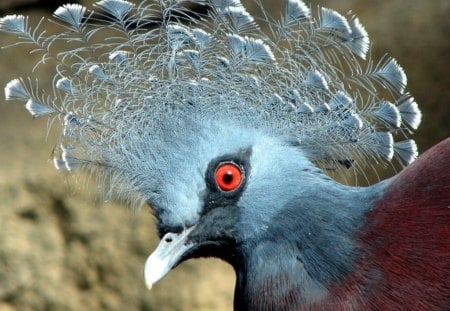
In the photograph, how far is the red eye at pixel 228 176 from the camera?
2.84m

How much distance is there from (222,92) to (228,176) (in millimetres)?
333

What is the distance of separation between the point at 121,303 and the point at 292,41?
2.72 m

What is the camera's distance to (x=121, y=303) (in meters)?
5.37

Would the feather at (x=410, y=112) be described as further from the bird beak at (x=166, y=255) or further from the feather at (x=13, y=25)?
the feather at (x=13, y=25)

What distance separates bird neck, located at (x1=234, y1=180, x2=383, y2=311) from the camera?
9.24 feet

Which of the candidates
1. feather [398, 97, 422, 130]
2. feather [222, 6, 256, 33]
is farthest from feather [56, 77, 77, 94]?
feather [398, 97, 422, 130]

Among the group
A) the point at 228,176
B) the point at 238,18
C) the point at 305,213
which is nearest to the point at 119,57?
the point at 238,18

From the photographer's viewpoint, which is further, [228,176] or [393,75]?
[393,75]

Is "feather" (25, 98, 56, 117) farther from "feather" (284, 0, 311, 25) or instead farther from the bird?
"feather" (284, 0, 311, 25)

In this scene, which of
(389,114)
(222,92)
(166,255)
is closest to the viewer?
(166,255)

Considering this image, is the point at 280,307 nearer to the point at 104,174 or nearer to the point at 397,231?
the point at 397,231

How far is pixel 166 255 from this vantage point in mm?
2828

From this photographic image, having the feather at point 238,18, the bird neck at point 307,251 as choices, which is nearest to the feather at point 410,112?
the bird neck at point 307,251

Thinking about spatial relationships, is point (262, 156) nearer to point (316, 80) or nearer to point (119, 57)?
point (316, 80)
